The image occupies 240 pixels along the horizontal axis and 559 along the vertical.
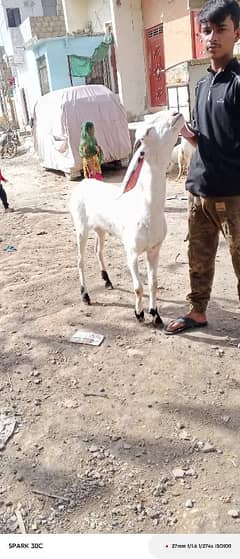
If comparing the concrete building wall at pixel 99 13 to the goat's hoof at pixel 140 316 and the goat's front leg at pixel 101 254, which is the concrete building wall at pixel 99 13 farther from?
the goat's hoof at pixel 140 316

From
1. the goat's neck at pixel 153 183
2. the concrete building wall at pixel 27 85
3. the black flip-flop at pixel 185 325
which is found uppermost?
the concrete building wall at pixel 27 85

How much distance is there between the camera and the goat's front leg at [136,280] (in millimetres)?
3453

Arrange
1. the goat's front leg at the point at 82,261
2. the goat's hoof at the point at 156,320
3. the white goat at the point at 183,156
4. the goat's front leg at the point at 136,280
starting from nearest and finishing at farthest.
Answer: the goat's front leg at the point at 136,280 → the goat's hoof at the point at 156,320 → the goat's front leg at the point at 82,261 → the white goat at the point at 183,156

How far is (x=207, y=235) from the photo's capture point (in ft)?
10.5

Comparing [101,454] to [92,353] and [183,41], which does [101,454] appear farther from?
[183,41]

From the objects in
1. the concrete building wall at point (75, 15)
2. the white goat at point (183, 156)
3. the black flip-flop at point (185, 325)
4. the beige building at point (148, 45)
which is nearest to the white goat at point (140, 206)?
the black flip-flop at point (185, 325)

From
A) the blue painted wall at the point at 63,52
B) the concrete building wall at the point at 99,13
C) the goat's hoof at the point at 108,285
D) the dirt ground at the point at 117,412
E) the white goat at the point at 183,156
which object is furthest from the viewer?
the blue painted wall at the point at 63,52

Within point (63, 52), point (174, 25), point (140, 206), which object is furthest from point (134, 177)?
point (63, 52)

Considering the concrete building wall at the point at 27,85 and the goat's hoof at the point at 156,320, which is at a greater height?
the concrete building wall at the point at 27,85

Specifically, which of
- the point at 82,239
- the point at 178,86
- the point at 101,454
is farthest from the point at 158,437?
the point at 178,86

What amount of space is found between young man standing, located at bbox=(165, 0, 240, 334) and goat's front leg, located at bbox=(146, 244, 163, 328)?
310 millimetres

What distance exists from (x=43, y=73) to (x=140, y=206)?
18.7 m

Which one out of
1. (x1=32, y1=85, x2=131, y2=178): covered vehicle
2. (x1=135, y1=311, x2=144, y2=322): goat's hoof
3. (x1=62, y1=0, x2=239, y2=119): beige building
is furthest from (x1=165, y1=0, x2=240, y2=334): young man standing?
(x1=62, y1=0, x2=239, y2=119): beige building

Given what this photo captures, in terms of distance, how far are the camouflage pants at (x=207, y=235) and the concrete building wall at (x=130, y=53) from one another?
13.0m
